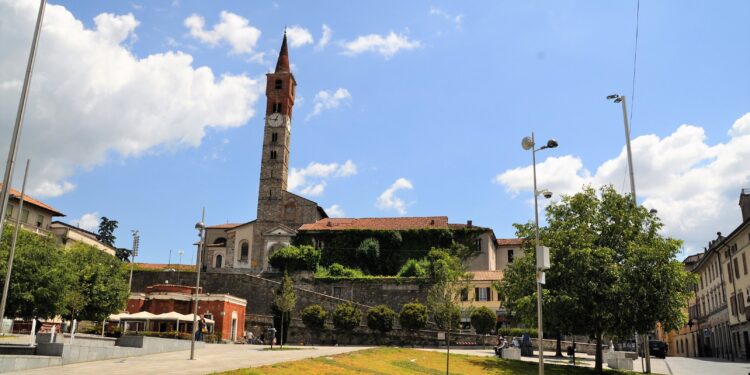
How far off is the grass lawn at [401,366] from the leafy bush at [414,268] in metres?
38.3

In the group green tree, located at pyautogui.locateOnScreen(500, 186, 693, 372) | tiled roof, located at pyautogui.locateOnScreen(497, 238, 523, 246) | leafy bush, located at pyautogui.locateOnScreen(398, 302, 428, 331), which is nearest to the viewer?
green tree, located at pyautogui.locateOnScreen(500, 186, 693, 372)

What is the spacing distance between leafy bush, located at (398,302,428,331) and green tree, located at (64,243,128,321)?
2333 cm

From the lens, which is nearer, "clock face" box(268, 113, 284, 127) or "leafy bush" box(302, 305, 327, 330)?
"leafy bush" box(302, 305, 327, 330)

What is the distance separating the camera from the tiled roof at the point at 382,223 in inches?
3051

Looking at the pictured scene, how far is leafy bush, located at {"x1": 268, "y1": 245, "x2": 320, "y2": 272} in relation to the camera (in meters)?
73.3

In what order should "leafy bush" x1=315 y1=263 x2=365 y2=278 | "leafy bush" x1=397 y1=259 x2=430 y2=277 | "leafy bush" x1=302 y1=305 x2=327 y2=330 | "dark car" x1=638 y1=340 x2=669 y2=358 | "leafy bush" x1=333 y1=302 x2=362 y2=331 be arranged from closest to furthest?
"dark car" x1=638 y1=340 x2=669 y2=358 < "leafy bush" x1=333 y1=302 x2=362 y2=331 < "leafy bush" x1=302 y1=305 x2=327 y2=330 < "leafy bush" x1=397 y1=259 x2=430 y2=277 < "leafy bush" x1=315 y1=263 x2=365 y2=278

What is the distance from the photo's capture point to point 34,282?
1412 inches

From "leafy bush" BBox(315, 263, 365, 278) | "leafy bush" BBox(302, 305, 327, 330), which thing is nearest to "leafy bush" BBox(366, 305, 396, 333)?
"leafy bush" BBox(302, 305, 327, 330)

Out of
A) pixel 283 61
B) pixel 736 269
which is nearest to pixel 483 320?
pixel 736 269

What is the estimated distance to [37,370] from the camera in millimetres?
17812

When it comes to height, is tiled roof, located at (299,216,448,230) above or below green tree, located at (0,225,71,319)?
above

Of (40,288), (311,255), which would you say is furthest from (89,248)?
(311,255)

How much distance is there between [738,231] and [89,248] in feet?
172

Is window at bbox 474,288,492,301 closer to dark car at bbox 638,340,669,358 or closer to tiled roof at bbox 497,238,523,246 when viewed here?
tiled roof at bbox 497,238,523,246
